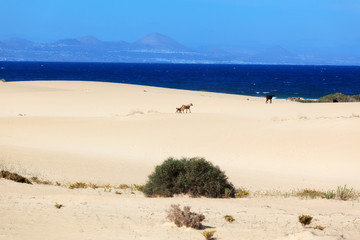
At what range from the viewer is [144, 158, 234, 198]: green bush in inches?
434

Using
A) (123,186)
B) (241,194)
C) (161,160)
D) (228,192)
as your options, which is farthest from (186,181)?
(161,160)

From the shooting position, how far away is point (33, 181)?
40.4 ft

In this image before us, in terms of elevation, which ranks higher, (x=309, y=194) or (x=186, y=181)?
(x=186, y=181)

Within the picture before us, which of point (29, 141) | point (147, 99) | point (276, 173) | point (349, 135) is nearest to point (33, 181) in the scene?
point (276, 173)

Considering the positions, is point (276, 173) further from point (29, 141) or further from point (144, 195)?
point (29, 141)

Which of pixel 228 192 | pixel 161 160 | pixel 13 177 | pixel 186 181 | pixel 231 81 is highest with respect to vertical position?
pixel 231 81

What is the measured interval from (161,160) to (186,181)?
20.4ft

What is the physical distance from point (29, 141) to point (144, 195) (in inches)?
397

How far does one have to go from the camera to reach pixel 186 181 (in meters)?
11.1

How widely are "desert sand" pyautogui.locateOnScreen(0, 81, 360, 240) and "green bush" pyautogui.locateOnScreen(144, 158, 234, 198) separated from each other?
28 centimetres

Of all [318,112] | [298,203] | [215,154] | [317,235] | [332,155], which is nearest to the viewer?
[317,235]

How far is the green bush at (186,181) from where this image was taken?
1103cm

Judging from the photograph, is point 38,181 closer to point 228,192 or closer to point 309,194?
point 228,192

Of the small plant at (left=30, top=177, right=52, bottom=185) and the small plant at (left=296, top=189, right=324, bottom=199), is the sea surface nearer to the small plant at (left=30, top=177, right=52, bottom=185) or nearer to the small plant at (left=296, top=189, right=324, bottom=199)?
the small plant at (left=296, top=189, right=324, bottom=199)
